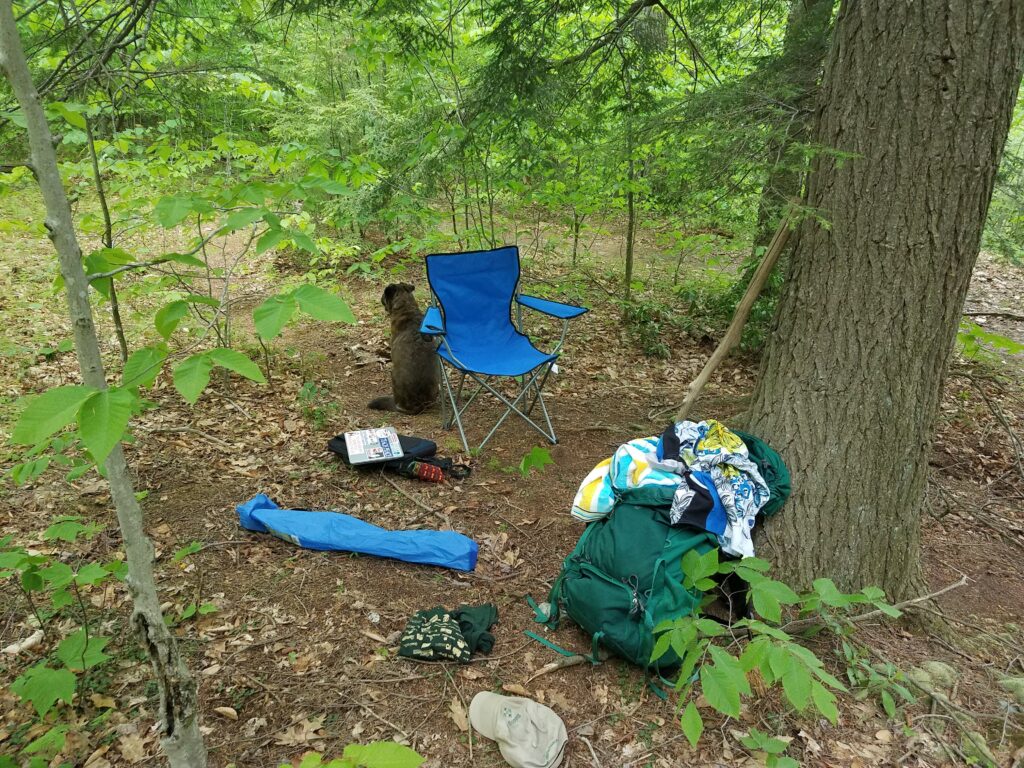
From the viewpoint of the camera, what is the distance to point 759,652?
1.34 m

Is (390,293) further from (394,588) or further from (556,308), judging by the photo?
(394,588)

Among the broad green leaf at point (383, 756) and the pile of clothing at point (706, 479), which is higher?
the broad green leaf at point (383, 756)

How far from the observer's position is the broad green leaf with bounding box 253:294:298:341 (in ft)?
3.30

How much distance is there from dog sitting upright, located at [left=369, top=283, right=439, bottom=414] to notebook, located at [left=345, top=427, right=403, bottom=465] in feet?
1.88

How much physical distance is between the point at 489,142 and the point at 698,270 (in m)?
3.98

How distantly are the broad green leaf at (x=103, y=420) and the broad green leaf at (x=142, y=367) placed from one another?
7cm

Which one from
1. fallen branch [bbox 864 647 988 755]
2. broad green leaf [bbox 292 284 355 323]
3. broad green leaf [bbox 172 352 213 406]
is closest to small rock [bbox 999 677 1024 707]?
fallen branch [bbox 864 647 988 755]

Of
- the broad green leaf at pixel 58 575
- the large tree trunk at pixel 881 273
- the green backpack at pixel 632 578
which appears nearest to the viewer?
the broad green leaf at pixel 58 575

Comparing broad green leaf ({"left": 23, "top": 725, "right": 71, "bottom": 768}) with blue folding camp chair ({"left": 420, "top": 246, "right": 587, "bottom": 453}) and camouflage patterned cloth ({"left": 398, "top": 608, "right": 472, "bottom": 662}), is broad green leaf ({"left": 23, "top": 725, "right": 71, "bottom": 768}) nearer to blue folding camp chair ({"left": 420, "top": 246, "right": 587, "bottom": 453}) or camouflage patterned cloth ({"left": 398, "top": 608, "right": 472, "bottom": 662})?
camouflage patterned cloth ({"left": 398, "top": 608, "right": 472, "bottom": 662})

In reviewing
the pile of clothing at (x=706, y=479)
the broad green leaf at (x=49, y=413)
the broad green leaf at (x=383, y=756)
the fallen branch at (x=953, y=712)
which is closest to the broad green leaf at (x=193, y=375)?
the broad green leaf at (x=49, y=413)

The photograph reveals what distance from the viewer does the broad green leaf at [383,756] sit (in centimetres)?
98

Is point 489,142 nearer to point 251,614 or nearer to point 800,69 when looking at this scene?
point 800,69

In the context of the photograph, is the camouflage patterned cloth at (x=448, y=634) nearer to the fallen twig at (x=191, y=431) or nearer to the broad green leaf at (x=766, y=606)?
the broad green leaf at (x=766, y=606)

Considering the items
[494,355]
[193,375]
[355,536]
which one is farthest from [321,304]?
[494,355]
